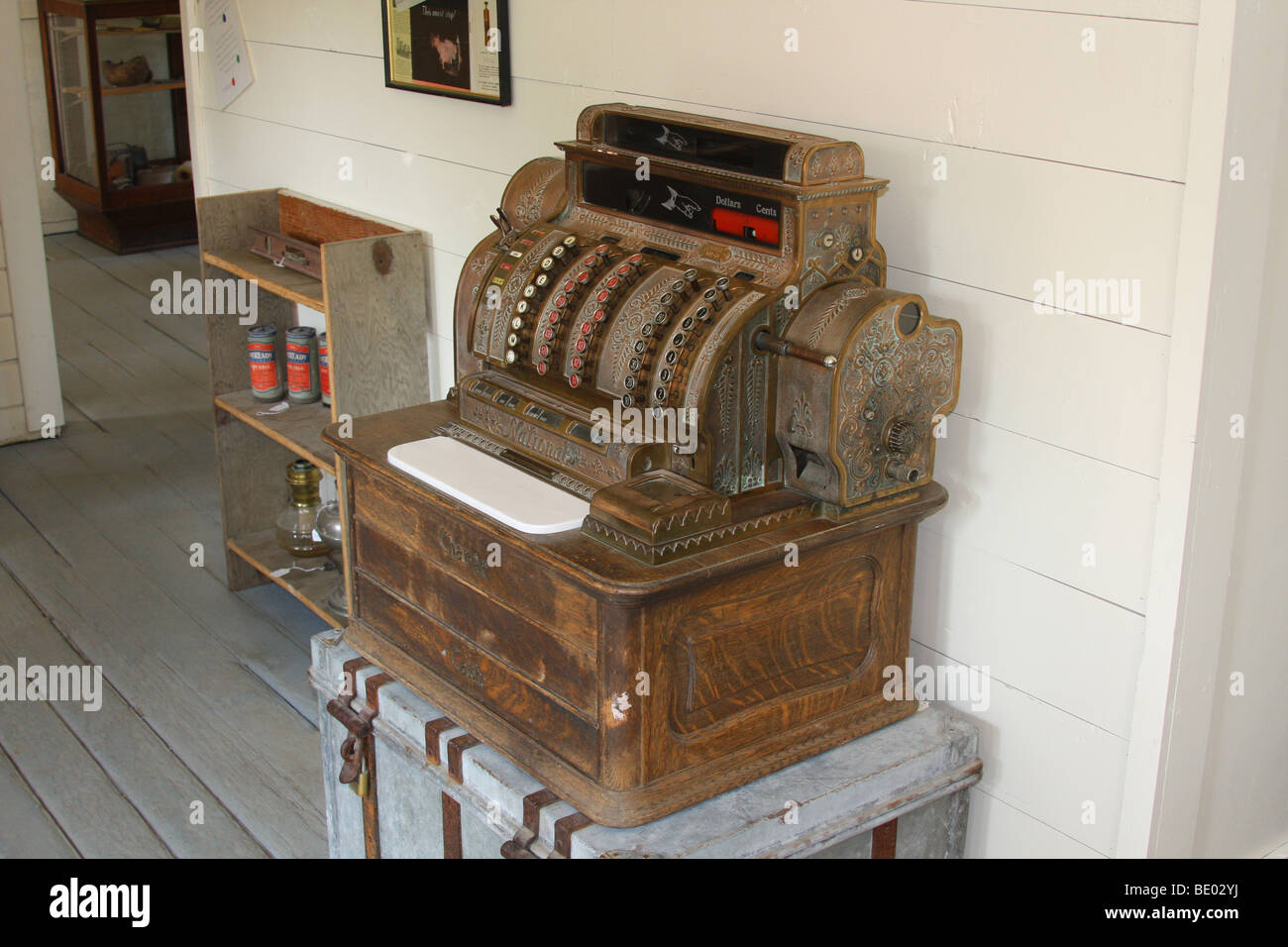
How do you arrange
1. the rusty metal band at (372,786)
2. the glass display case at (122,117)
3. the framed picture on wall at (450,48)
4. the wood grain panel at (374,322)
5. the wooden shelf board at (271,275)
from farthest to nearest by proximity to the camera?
the glass display case at (122,117)
the wooden shelf board at (271,275)
the wood grain panel at (374,322)
the framed picture on wall at (450,48)
the rusty metal band at (372,786)

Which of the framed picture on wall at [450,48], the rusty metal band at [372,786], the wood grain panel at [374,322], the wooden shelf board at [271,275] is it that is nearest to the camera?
the rusty metal band at [372,786]

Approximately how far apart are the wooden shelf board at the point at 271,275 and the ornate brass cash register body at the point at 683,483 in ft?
4.15

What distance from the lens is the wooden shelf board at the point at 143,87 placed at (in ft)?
25.0

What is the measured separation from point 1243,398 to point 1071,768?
590mm

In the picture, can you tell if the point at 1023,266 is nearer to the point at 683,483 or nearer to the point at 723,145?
the point at 723,145

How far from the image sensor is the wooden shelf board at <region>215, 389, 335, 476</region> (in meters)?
3.45

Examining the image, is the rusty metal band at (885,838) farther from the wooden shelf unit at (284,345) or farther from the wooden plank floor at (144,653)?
the wooden shelf unit at (284,345)

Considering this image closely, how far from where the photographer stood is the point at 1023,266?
1.89m

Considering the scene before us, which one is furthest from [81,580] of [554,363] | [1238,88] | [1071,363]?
[1238,88]

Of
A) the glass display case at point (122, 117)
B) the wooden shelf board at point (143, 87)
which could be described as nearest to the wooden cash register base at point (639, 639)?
the glass display case at point (122, 117)

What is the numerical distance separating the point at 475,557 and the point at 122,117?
6.82 metres

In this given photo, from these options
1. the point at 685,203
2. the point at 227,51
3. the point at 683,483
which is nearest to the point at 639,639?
the point at 683,483

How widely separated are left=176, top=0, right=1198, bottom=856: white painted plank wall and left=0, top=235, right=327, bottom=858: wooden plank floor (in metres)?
1.52

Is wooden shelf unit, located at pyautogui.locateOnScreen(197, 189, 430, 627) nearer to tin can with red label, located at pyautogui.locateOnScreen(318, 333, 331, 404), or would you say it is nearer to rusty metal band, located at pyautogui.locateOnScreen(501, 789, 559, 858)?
tin can with red label, located at pyautogui.locateOnScreen(318, 333, 331, 404)
